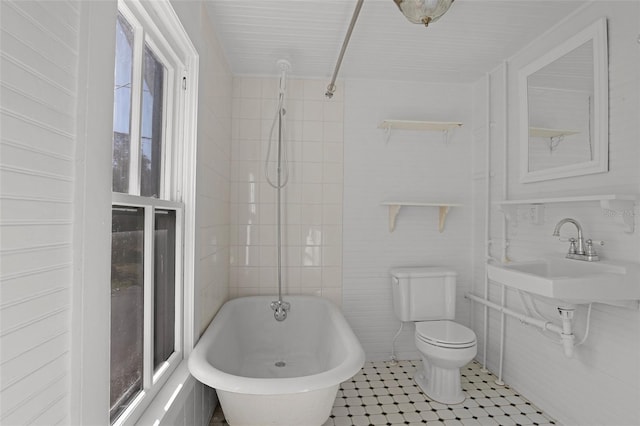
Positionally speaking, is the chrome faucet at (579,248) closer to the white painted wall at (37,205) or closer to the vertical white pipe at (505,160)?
the vertical white pipe at (505,160)

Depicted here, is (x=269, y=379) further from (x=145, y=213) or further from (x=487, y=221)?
(x=487, y=221)

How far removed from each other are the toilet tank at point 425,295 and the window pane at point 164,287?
1598 mm

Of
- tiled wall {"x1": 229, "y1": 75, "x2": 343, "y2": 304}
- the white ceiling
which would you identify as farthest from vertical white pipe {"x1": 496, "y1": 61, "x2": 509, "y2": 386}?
tiled wall {"x1": 229, "y1": 75, "x2": 343, "y2": 304}

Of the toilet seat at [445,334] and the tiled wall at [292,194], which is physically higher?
the tiled wall at [292,194]

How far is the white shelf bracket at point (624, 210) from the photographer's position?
147 cm

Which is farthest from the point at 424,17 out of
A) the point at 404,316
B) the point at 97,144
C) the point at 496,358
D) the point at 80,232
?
the point at 496,358

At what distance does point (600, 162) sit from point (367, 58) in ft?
5.09

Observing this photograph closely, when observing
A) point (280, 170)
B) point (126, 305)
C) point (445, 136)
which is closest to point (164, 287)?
point (126, 305)

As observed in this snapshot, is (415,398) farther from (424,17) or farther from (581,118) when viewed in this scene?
(424,17)

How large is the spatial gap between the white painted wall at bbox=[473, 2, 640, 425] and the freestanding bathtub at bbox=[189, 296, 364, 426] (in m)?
1.25

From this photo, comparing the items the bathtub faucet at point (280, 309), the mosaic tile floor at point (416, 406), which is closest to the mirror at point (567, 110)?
the mosaic tile floor at point (416, 406)

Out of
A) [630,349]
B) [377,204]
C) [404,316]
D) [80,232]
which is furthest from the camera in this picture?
[377,204]

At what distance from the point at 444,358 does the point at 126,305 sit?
1794 millimetres

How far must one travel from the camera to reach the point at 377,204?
2.64 metres
